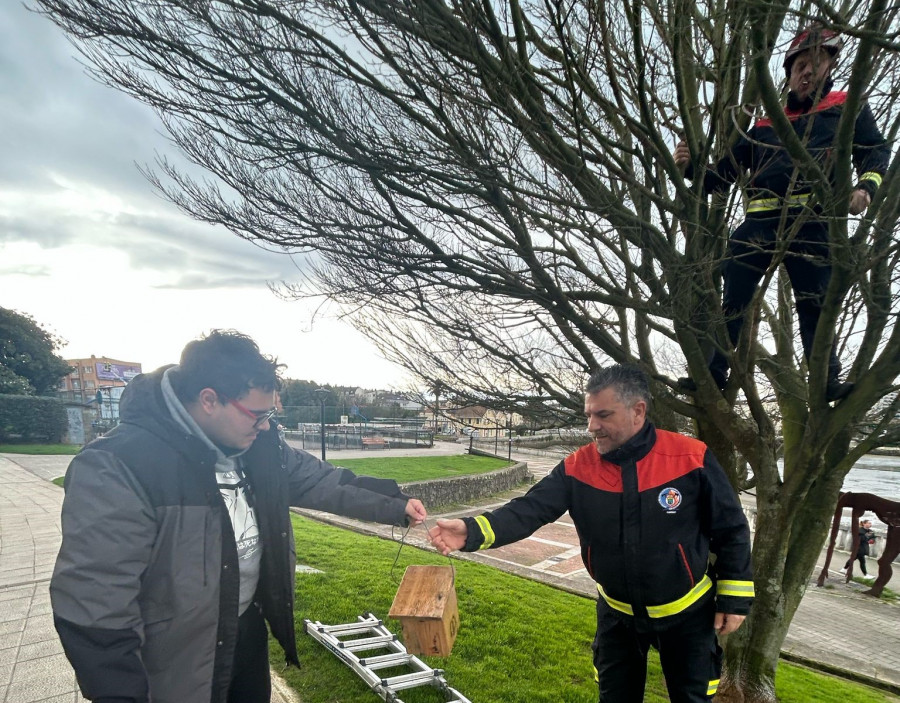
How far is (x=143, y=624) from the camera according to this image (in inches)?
69.4

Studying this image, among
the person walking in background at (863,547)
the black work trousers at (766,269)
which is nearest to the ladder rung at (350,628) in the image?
the black work trousers at (766,269)

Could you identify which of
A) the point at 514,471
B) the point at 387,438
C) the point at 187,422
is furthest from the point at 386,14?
the point at 387,438

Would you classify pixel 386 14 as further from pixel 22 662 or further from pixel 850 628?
pixel 850 628

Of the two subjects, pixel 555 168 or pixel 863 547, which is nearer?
pixel 555 168

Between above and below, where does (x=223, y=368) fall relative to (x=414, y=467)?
above

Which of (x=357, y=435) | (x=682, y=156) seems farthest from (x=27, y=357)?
(x=682, y=156)

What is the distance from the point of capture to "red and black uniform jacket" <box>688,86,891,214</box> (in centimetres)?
269

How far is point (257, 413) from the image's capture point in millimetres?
2137

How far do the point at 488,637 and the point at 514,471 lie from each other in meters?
23.0

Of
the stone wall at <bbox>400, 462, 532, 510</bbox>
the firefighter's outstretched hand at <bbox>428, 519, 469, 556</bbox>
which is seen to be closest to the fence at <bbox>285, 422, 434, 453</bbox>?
the stone wall at <bbox>400, 462, 532, 510</bbox>

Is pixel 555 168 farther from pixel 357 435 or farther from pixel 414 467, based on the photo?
pixel 357 435

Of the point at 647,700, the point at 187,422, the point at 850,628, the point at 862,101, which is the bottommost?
the point at 850,628

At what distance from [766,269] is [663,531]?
5.83ft

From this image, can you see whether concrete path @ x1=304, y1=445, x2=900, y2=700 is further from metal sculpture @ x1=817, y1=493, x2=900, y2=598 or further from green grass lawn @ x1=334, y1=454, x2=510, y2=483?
green grass lawn @ x1=334, y1=454, x2=510, y2=483
